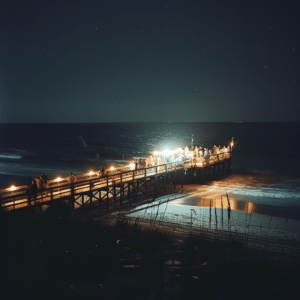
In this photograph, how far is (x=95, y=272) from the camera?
6363 mm

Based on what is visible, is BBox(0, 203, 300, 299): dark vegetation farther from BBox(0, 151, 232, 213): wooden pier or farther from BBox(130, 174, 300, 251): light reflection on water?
BBox(0, 151, 232, 213): wooden pier

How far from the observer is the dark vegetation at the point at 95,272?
213 inches

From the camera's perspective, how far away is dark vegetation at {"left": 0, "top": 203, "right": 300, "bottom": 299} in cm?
542

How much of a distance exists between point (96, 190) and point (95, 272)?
11228 mm

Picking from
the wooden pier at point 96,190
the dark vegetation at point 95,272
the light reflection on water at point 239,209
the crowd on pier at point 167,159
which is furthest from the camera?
the crowd on pier at point 167,159

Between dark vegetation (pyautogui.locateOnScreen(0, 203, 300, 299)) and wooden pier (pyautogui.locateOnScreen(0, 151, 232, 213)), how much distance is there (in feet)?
17.1

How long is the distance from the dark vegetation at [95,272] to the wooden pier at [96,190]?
17.1 feet

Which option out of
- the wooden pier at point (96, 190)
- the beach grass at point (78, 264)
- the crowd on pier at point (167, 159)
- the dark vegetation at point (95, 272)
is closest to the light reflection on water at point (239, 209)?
the wooden pier at point (96, 190)

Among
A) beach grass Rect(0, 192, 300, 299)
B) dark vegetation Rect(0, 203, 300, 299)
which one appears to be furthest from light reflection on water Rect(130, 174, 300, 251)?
dark vegetation Rect(0, 203, 300, 299)

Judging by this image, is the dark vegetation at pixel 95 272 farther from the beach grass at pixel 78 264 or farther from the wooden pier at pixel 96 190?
the wooden pier at pixel 96 190

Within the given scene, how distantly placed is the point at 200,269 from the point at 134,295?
1802 mm

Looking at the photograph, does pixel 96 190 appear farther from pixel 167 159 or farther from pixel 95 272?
pixel 95 272

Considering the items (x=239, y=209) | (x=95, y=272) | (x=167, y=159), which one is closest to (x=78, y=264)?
(x=95, y=272)

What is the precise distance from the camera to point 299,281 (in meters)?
6.28
